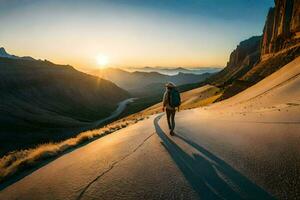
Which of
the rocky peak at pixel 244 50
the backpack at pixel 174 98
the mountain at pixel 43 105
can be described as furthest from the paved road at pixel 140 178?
the rocky peak at pixel 244 50

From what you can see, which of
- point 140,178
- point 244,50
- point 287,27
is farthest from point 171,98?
point 244,50

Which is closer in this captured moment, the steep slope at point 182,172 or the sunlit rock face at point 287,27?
the steep slope at point 182,172

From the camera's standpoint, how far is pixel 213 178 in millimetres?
4934

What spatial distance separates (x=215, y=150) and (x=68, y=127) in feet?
215

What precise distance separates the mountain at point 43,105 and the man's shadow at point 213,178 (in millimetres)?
45848

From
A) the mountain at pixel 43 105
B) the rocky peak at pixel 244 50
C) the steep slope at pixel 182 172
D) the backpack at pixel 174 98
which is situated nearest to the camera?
the steep slope at pixel 182 172

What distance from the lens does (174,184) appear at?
471 centimetres

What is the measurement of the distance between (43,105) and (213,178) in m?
96.8

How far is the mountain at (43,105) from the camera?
56.8 m

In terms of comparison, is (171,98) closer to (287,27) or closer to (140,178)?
(140,178)

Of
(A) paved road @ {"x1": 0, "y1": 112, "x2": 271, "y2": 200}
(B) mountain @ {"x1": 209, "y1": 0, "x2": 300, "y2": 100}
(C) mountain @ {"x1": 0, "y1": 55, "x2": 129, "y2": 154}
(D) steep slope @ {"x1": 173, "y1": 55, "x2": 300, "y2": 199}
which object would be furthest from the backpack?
(C) mountain @ {"x1": 0, "y1": 55, "x2": 129, "y2": 154}

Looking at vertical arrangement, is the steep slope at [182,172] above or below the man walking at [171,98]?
below

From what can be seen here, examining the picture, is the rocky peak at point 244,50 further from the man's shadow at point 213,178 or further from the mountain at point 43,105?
the man's shadow at point 213,178

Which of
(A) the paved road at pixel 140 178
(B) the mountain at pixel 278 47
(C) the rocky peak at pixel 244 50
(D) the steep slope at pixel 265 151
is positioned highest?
(C) the rocky peak at pixel 244 50
